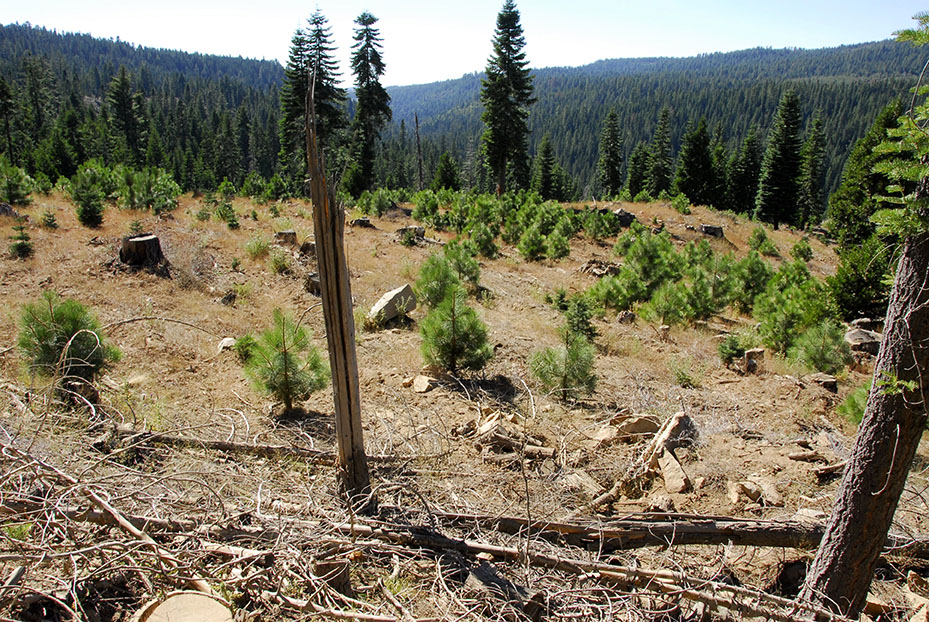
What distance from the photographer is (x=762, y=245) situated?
1873cm

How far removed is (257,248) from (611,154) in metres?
36.4

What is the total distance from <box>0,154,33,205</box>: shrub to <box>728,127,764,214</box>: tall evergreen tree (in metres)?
39.7

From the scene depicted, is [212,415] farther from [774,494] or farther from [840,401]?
[840,401]

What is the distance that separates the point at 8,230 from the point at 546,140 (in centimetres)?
4248

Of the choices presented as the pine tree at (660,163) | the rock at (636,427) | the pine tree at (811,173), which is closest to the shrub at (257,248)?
Result: the rock at (636,427)

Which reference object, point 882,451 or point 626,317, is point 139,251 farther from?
point 882,451

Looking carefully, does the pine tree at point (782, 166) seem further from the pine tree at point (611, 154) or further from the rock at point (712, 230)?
the rock at point (712, 230)

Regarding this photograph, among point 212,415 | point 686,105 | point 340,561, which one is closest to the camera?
point 340,561

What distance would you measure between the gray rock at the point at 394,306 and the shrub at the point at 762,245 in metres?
15.1

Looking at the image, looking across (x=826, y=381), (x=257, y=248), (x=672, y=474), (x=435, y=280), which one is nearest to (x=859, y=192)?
(x=826, y=381)

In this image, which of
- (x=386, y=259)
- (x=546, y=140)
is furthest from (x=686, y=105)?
(x=386, y=259)

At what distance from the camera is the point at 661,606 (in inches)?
108

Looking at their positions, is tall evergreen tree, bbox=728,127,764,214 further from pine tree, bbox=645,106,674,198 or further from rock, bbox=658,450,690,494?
rock, bbox=658,450,690,494

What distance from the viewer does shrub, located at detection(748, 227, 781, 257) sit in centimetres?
1859
